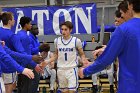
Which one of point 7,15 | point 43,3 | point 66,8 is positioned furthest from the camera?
point 43,3

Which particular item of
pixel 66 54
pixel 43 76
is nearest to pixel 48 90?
pixel 43 76

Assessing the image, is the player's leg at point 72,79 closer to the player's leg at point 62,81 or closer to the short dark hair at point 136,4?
the player's leg at point 62,81

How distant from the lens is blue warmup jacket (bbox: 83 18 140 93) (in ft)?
9.60

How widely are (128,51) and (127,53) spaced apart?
0.9 inches

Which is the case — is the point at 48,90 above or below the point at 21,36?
below

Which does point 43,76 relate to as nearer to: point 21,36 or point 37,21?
point 37,21

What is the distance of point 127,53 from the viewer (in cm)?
299

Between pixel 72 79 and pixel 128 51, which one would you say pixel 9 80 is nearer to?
pixel 72 79

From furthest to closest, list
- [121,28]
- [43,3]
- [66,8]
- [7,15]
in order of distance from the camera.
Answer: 1. [43,3]
2. [66,8]
3. [7,15]
4. [121,28]

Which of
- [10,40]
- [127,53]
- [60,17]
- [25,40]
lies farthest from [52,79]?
[127,53]

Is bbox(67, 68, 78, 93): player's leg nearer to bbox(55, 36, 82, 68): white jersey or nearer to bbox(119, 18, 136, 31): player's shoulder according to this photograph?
bbox(55, 36, 82, 68): white jersey

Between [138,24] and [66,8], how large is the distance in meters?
7.48

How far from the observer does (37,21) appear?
34.9 ft

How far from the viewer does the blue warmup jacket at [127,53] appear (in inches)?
115
